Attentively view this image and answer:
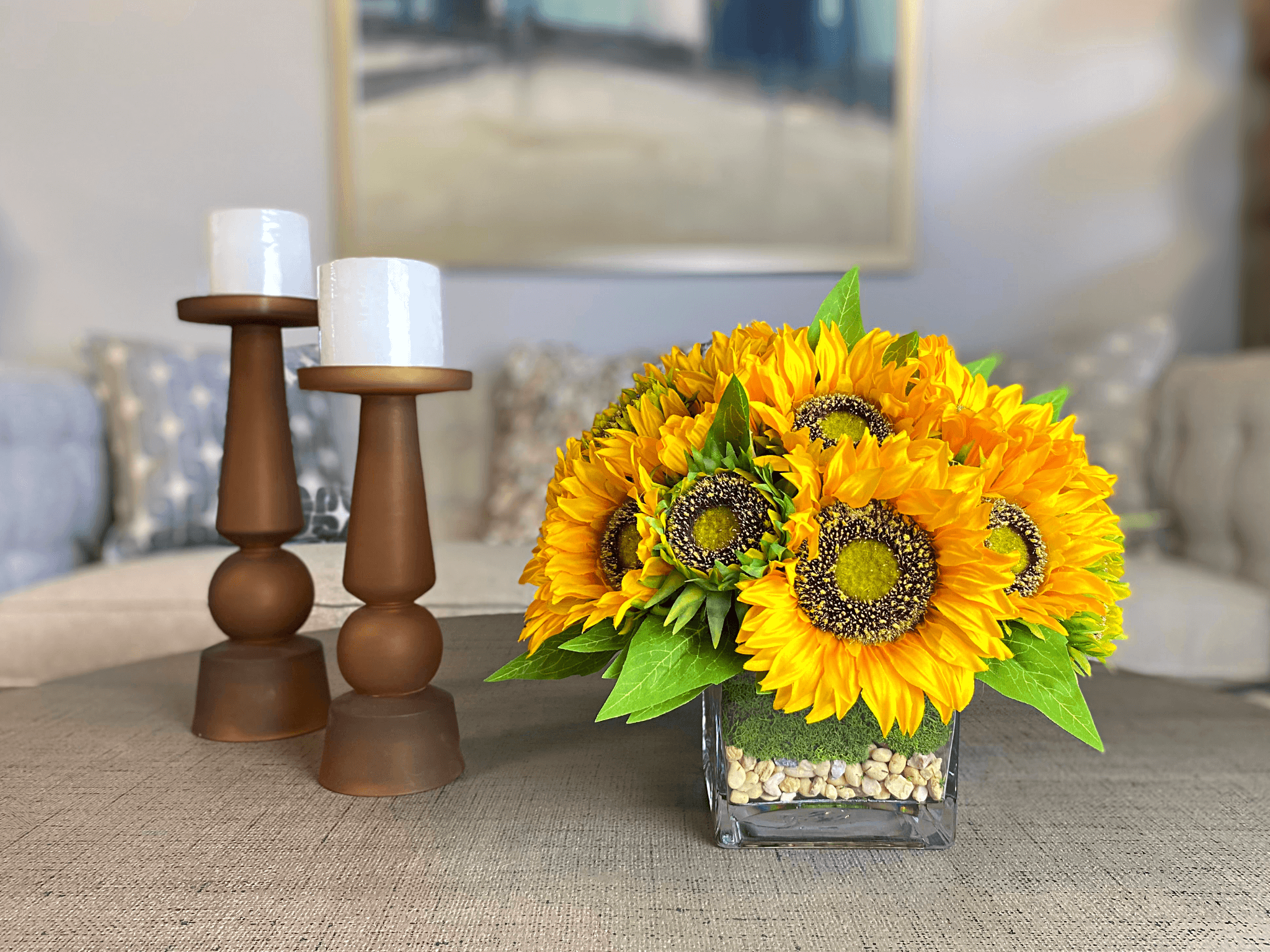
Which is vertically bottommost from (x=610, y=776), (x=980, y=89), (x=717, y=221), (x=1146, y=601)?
(x=1146, y=601)

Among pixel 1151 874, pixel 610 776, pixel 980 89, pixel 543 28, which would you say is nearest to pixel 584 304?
pixel 543 28

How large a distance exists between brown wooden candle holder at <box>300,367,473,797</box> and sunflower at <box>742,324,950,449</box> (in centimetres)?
19

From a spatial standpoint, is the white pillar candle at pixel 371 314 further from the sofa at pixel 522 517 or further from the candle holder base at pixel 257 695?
the sofa at pixel 522 517

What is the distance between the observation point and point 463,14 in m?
2.20

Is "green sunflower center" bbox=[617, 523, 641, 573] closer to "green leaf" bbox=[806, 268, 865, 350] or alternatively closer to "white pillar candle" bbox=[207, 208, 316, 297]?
"green leaf" bbox=[806, 268, 865, 350]

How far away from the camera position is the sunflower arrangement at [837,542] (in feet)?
1.23

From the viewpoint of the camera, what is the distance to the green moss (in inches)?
16.3

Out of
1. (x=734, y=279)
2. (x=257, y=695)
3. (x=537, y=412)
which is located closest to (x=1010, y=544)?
(x=257, y=695)

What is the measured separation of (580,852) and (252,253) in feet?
1.55

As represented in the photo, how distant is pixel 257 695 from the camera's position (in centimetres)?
58

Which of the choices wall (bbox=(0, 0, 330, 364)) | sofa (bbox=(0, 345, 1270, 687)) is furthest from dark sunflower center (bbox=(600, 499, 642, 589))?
wall (bbox=(0, 0, 330, 364))

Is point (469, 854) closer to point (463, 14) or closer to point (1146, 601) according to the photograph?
point (1146, 601)

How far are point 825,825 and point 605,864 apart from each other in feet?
0.37

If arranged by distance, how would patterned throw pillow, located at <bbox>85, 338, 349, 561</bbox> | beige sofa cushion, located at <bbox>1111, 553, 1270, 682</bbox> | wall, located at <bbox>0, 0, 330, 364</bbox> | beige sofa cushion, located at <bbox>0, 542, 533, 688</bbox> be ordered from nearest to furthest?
beige sofa cushion, located at <bbox>0, 542, 533, 688</bbox>
beige sofa cushion, located at <bbox>1111, 553, 1270, 682</bbox>
patterned throw pillow, located at <bbox>85, 338, 349, 561</bbox>
wall, located at <bbox>0, 0, 330, 364</bbox>
